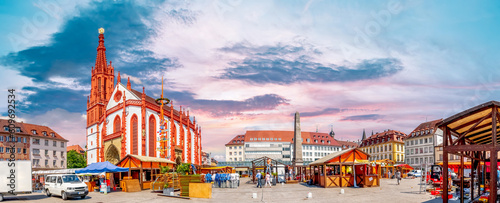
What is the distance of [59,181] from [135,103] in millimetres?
34305

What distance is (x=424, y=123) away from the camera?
9538cm

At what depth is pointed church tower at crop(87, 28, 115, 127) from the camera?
75750 millimetres

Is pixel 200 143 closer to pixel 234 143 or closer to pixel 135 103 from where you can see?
pixel 135 103

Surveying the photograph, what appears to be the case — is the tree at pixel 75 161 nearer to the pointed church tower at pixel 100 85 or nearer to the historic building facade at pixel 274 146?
the pointed church tower at pixel 100 85

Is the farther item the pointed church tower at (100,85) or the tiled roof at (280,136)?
the tiled roof at (280,136)

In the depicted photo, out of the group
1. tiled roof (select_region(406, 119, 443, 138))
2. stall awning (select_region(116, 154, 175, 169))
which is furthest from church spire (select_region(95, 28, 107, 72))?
tiled roof (select_region(406, 119, 443, 138))

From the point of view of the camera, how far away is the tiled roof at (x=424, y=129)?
290 feet

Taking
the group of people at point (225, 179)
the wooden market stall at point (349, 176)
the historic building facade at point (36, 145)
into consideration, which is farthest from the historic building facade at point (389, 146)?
the historic building facade at point (36, 145)

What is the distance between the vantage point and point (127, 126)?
59.5 meters

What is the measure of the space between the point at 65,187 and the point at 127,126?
34.7 m

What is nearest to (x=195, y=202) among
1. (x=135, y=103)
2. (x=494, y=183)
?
(x=494, y=183)

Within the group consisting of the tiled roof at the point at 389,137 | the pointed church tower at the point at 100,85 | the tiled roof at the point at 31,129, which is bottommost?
the tiled roof at the point at 389,137

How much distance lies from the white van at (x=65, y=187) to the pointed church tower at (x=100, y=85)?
1955 inches

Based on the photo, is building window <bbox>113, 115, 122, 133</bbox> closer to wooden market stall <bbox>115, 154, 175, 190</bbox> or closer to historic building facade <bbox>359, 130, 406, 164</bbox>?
wooden market stall <bbox>115, 154, 175, 190</bbox>
